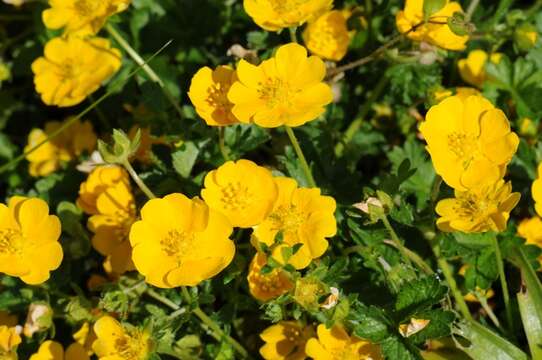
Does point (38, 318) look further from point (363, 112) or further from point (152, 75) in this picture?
point (363, 112)

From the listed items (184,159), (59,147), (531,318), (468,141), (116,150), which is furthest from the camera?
(59,147)

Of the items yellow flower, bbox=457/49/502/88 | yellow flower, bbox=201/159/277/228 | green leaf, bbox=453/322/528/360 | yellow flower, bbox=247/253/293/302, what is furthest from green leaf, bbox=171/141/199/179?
yellow flower, bbox=457/49/502/88

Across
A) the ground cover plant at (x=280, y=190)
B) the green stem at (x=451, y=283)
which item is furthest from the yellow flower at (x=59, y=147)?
the green stem at (x=451, y=283)

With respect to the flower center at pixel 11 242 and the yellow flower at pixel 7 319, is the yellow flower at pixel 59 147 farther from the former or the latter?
the flower center at pixel 11 242

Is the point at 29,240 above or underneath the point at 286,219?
above

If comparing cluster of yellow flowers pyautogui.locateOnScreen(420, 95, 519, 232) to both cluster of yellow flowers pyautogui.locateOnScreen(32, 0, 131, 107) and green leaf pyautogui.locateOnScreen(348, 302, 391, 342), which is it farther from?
cluster of yellow flowers pyautogui.locateOnScreen(32, 0, 131, 107)

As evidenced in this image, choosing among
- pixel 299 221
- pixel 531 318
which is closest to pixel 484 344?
pixel 531 318

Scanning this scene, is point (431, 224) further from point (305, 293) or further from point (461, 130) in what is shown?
point (305, 293)
